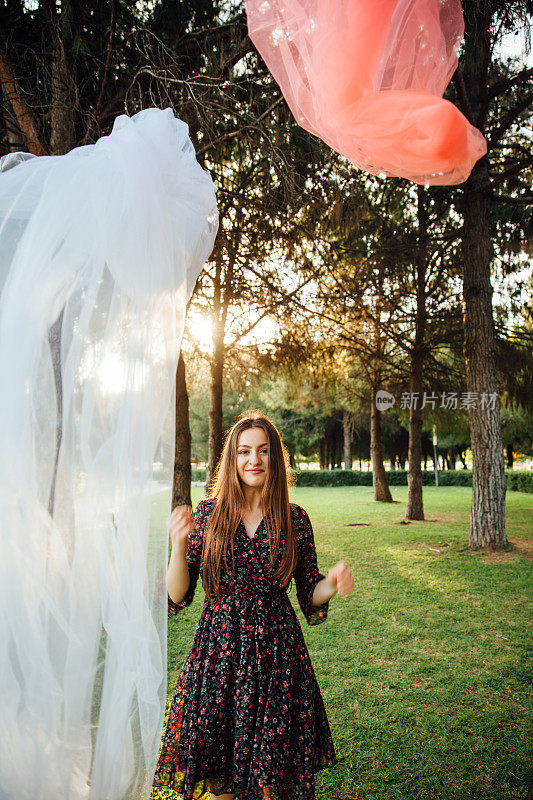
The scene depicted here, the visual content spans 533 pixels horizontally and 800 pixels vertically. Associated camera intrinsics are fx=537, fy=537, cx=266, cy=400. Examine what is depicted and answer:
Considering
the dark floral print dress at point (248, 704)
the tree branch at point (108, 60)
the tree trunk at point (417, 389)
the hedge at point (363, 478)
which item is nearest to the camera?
the dark floral print dress at point (248, 704)

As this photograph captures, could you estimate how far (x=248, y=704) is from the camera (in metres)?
1.82

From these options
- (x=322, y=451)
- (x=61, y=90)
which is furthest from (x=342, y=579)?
(x=322, y=451)

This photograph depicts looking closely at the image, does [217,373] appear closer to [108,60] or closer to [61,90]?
[61,90]

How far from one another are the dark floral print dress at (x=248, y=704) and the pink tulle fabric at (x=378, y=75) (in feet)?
4.56

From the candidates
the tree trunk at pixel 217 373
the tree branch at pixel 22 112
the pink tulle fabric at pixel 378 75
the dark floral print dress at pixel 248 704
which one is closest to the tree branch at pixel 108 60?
the tree branch at pixel 22 112

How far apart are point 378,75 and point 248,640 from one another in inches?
71.4

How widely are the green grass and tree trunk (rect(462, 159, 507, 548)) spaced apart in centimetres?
56

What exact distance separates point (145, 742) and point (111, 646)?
0.28 metres

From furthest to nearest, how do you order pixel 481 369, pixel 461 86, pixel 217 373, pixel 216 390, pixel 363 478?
1. pixel 363 478
2. pixel 216 390
3. pixel 217 373
4. pixel 481 369
5. pixel 461 86

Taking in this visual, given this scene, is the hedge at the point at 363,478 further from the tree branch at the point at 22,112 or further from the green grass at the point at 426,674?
the tree branch at the point at 22,112

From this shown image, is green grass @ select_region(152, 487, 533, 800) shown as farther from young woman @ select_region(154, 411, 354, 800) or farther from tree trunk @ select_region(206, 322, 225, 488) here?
tree trunk @ select_region(206, 322, 225, 488)

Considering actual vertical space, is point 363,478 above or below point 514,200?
below

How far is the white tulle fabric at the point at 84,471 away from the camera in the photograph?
4.54 ft

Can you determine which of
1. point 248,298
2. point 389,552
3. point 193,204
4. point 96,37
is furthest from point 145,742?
point 248,298
